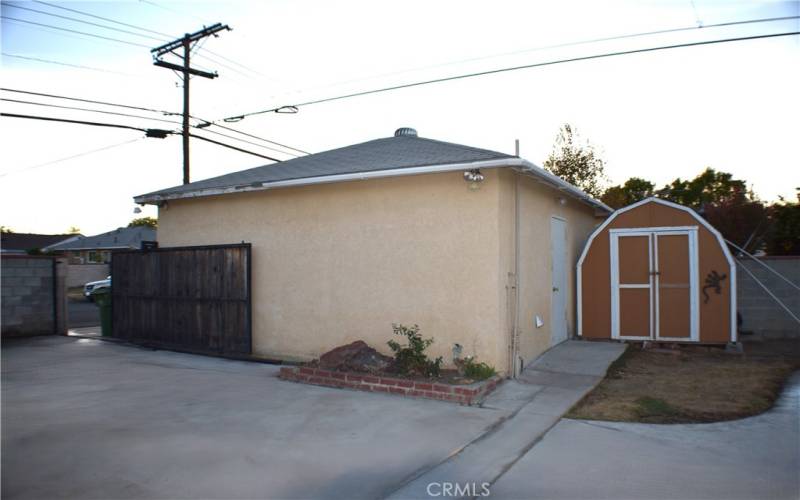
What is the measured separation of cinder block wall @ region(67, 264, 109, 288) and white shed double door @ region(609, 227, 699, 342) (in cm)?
3397

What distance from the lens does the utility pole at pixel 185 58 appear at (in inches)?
603

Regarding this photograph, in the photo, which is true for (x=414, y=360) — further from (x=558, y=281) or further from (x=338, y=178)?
(x=558, y=281)

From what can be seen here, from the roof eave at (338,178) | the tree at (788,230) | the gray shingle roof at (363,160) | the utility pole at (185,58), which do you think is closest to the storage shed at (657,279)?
the gray shingle roof at (363,160)

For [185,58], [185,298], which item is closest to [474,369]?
[185,298]

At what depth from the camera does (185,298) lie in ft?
33.8

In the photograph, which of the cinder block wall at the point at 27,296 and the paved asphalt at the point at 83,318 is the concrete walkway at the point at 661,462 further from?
the paved asphalt at the point at 83,318

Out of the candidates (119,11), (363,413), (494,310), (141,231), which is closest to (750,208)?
(494,310)

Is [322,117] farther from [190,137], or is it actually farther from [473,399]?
[473,399]

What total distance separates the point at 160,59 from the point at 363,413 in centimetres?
1429

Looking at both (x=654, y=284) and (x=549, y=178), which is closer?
(x=549, y=178)

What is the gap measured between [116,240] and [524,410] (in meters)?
38.3

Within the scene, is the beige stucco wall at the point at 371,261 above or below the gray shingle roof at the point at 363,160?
below

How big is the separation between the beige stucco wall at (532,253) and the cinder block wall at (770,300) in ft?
13.3

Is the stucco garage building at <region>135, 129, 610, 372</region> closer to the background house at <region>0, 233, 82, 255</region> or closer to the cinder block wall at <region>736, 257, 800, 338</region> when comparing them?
the cinder block wall at <region>736, 257, 800, 338</region>
